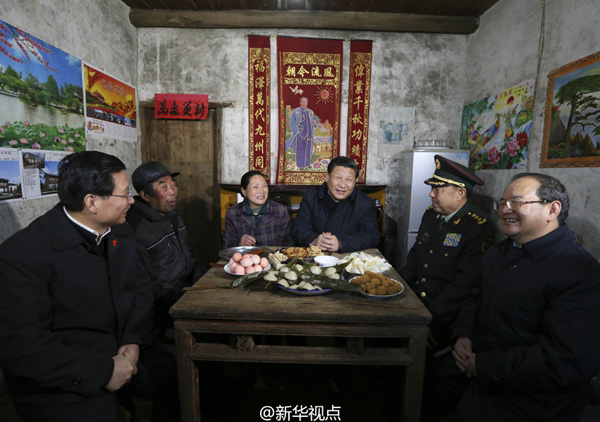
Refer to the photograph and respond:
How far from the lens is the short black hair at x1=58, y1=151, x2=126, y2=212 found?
1.54m

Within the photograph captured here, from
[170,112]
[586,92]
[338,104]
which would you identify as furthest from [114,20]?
[586,92]

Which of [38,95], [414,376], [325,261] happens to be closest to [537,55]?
[325,261]

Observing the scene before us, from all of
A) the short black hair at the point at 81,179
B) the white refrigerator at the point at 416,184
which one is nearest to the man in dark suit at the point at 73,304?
the short black hair at the point at 81,179

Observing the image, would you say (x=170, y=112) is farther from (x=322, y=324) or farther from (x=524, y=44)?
(x=524, y=44)

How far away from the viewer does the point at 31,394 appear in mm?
1386

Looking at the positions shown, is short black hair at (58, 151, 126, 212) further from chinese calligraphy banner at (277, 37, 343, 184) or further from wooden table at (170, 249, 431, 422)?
chinese calligraphy banner at (277, 37, 343, 184)

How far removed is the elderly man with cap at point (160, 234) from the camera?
2.50 m

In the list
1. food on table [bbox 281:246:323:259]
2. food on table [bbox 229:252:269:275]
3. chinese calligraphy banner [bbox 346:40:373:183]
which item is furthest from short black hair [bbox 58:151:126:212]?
chinese calligraphy banner [bbox 346:40:373:183]

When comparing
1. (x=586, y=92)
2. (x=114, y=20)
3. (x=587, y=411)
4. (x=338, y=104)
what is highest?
(x=114, y=20)

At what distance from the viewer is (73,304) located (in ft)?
5.00

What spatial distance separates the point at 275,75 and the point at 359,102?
4.80ft

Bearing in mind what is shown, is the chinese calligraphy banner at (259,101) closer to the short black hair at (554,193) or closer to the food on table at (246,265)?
the food on table at (246,265)

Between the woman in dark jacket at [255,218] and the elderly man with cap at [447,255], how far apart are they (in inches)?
59.4

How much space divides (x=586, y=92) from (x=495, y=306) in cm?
252
